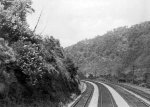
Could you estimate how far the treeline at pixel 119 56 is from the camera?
287ft

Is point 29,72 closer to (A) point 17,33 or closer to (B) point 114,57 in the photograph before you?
(A) point 17,33

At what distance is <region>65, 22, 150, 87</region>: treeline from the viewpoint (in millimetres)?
87556

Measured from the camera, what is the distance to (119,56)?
4670 inches

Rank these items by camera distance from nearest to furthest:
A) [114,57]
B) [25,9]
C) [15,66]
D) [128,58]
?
1. [15,66]
2. [25,9]
3. [128,58]
4. [114,57]

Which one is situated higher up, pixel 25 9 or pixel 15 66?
pixel 25 9

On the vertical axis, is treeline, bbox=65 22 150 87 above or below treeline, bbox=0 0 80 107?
above

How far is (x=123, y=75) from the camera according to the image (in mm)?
89562

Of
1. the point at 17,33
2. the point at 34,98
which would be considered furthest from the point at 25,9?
the point at 34,98

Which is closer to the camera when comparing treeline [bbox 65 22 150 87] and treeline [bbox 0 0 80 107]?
treeline [bbox 0 0 80 107]

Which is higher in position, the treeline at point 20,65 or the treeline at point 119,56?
the treeline at point 119,56

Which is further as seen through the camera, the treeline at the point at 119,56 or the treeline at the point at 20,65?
the treeline at the point at 119,56

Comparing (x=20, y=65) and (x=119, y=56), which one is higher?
(x=119, y=56)

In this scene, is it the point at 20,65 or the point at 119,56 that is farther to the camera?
the point at 119,56

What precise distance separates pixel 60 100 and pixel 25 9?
9716 millimetres
